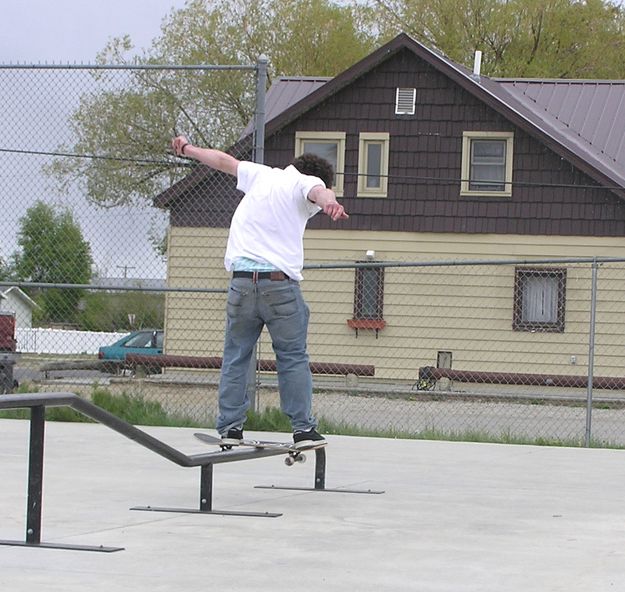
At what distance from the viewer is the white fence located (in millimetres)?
12688

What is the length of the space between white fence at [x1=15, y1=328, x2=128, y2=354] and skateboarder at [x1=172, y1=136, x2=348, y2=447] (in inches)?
237

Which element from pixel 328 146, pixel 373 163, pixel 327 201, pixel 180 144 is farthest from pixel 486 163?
pixel 327 201

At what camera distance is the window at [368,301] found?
22891 mm

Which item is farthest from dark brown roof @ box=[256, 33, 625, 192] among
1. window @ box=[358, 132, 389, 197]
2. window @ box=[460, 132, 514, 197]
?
window @ box=[358, 132, 389, 197]

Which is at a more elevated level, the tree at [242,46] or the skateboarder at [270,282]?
the tree at [242,46]

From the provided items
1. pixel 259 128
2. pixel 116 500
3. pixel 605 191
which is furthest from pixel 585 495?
pixel 605 191

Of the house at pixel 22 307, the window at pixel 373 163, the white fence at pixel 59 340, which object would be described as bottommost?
the white fence at pixel 59 340

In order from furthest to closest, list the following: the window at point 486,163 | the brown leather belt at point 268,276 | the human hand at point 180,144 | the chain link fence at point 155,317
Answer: the window at point 486,163 < the chain link fence at point 155,317 < the human hand at point 180,144 < the brown leather belt at point 268,276

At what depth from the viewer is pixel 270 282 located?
6664 mm

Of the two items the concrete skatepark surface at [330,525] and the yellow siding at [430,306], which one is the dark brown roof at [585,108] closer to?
the yellow siding at [430,306]

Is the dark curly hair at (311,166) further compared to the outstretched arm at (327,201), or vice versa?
the dark curly hair at (311,166)

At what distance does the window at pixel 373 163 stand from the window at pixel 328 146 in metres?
0.39

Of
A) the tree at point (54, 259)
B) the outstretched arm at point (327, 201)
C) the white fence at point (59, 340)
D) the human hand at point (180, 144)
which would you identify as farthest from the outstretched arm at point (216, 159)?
the white fence at point (59, 340)

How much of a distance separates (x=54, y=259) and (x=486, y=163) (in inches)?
602
